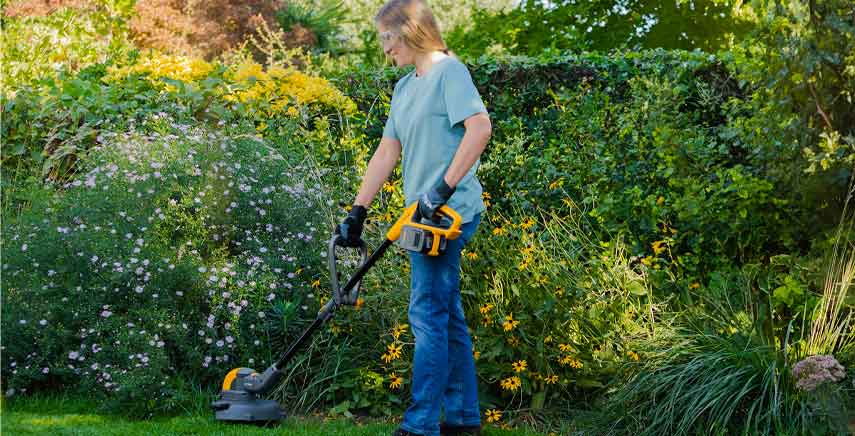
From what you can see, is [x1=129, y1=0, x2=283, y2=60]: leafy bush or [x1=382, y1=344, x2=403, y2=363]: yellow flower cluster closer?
[x1=382, y1=344, x2=403, y2=363]: yellow flower cluster

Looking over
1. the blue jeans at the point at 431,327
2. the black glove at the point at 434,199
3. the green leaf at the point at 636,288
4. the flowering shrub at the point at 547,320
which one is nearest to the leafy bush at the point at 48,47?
the flowering shrub at the point at 547,320

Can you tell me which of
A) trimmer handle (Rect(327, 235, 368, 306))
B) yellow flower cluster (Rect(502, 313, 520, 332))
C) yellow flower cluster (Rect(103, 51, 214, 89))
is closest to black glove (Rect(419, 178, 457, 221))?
trimmer handle (Rect(327, 235, 368, 306))

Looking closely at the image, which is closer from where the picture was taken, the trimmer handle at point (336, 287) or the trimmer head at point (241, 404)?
the trimmer handle at point (336, 287)

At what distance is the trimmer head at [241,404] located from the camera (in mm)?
3783

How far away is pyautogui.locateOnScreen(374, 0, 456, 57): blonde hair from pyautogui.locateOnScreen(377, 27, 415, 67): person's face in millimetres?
15

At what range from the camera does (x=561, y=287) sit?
4.11 metres

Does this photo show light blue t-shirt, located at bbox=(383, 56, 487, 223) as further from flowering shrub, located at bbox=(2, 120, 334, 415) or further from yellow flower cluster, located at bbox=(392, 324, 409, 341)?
flowering shrub, located at bbox=(2, 120, 334, 415)

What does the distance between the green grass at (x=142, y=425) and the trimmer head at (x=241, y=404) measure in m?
0.04

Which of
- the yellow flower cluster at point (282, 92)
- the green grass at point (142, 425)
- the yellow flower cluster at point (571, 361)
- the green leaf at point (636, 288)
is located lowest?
the green grass at point (142, 425)

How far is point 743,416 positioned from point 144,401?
248 cm

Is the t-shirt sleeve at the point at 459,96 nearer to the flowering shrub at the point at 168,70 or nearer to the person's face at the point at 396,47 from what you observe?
the person's face at the point at 396,47

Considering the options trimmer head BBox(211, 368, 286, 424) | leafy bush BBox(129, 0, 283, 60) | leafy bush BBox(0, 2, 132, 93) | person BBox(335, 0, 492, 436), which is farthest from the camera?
leafy bush BBox(129, 0, 283, 60)

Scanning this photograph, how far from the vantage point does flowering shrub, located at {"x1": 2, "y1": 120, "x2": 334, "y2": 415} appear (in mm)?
4090

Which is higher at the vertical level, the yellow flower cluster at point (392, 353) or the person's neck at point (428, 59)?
the person's neck at point (428, 59)
